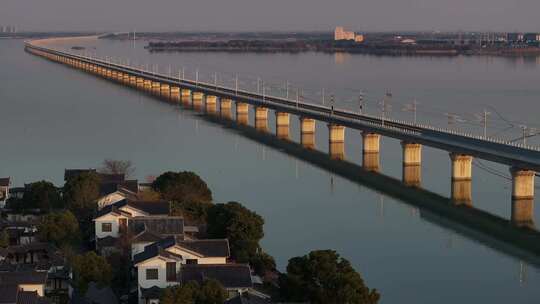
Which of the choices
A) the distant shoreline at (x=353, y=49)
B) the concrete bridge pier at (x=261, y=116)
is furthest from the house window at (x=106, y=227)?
the distant shoreline at (x=353, y=49)

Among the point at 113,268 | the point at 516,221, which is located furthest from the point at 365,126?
the point at 113,268

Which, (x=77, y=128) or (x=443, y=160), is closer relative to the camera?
(x=443, y=160)

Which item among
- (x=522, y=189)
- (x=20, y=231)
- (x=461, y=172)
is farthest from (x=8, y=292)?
(x=461, y=172)

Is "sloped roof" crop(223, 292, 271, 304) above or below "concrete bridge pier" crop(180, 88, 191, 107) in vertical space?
above

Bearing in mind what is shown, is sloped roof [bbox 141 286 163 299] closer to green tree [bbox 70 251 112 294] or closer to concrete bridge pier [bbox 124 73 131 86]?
green tree [bbox 70 251 112 294]

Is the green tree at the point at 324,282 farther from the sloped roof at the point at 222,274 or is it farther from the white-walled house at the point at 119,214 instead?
the white-walled house at the point at 119,214

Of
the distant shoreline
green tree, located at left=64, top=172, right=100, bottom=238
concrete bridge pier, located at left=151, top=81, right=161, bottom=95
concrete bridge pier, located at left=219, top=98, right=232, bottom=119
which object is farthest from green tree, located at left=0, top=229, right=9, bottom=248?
the distant shoreline

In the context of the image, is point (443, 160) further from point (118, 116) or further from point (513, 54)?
point (513, 54)
